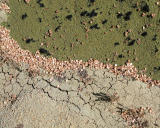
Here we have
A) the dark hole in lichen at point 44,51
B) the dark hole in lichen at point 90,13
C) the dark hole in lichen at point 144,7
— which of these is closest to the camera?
the dark hole in lichen at point 144,7

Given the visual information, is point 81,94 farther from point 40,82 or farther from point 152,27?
point 152,27

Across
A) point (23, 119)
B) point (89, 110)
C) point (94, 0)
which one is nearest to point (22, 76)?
point (23, 119)

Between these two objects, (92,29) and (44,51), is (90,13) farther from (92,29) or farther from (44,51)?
(44,51)

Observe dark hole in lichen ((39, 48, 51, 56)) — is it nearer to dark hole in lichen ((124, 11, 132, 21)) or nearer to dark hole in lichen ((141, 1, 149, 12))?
dark hole in lichen ((124, 11, 132, 21))

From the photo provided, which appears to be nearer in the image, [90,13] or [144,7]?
[144,7]

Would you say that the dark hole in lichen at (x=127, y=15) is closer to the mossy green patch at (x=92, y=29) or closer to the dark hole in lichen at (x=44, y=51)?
the mossy green patch at (x=92, y=29)

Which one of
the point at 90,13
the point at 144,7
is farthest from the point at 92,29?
the point at 144,7

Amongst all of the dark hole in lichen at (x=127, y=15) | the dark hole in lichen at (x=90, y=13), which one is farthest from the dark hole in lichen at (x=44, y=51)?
the dark hole in lichen at (x=127, y=15)
